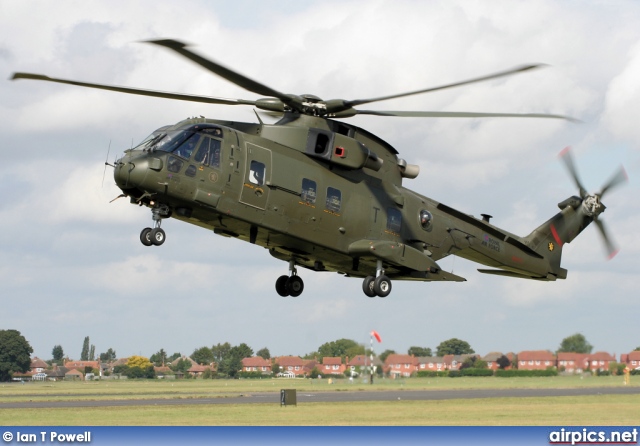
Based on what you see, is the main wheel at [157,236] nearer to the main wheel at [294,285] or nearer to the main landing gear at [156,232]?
the main landing gear at [156,232]

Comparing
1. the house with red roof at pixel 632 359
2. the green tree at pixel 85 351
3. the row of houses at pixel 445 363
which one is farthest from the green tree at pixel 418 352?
the green tree at pixel 85 351

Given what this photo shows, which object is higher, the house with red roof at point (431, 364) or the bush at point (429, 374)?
the house with red roof at point (431, 364)

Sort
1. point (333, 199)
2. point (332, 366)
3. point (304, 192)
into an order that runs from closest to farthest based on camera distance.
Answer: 1. point (304, 192)
2. point (333, 199)
3. point (332, 366)

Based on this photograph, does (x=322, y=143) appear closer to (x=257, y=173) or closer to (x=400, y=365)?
(x=257, y=173)

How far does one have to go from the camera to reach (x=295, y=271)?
28328 millimetres

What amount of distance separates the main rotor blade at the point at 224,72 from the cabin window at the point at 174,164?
2.47 meters

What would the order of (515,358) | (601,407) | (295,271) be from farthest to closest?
(515,358)
(601,407)
(295,271)

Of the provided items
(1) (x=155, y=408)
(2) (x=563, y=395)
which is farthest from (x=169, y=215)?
(2) (x=563, y=395)

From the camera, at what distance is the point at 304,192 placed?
82.0 ft

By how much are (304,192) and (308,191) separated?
0.16 m

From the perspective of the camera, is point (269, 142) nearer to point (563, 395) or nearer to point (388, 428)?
point (388, 428)

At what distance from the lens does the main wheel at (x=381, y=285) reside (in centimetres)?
2652

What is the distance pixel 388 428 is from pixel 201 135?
15.7 meters

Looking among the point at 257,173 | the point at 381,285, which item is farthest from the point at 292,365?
the point at 257,173
